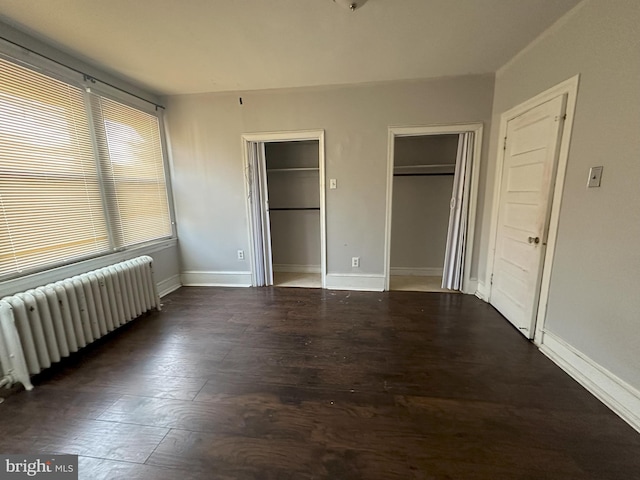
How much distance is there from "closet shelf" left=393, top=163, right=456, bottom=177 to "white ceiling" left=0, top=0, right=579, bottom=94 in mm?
1149

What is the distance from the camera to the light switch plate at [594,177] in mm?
1736

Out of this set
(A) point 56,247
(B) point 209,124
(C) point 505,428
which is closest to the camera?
(C) point 505,428

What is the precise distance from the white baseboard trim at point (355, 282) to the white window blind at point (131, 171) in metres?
2.35

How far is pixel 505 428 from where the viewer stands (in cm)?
150

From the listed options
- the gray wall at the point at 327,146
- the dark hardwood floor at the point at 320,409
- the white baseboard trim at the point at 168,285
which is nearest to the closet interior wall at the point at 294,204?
the gray wall at the point at 327,146

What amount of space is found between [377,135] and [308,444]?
3.08 metres

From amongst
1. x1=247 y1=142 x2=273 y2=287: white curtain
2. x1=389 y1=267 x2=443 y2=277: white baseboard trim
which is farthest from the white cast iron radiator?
x1=389 y1=267 x2=443 y2=277: white baseboard trim

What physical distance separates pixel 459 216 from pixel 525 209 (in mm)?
900

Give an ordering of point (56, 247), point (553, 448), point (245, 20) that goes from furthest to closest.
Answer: point (56, 247)
point (245, 20)
point (553, 448)

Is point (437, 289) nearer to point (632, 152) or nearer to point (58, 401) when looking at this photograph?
point (632, 152)

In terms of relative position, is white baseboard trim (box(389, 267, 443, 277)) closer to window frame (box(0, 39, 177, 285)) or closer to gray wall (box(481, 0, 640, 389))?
gray wall (box(481, 0, 640, 389))

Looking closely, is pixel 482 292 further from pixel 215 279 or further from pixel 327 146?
pixel 215 279

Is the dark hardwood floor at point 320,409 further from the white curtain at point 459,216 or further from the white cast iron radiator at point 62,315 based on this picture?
the white curtain at point 459,216

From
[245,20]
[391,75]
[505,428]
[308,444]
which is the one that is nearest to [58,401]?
[308,444]
